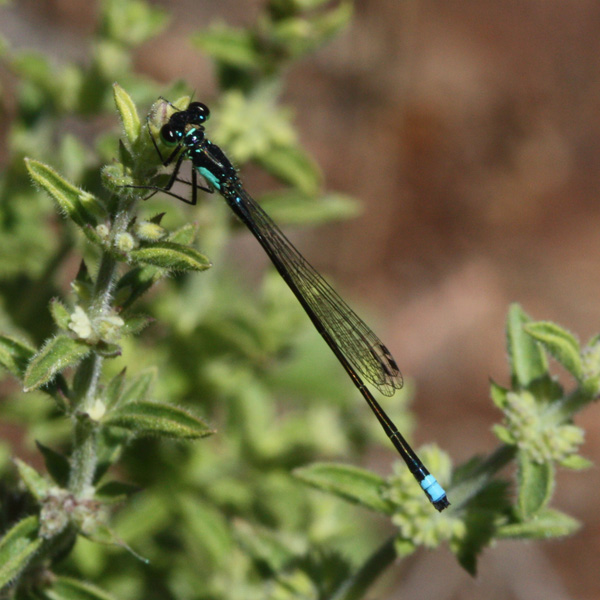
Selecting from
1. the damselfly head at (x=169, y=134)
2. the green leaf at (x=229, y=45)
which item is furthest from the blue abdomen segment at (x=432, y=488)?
the green leaf at (x=229, y=45)

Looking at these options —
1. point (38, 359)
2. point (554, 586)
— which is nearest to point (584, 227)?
point (554, 586)

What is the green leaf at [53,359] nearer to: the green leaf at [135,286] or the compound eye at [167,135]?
the green leaf at [135,286]

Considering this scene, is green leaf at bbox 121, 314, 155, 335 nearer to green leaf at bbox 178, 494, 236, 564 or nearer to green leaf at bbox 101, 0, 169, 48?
green leaf at bbox 178, 494, 236, 564

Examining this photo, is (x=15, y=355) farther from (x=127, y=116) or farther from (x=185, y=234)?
(x=127, y=116)

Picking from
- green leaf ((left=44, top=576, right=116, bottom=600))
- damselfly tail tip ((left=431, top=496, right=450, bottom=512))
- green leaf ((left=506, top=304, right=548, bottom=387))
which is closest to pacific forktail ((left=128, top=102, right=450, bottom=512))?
damselfly tail tip ((left=431, top=496, right=450, bottom=512))

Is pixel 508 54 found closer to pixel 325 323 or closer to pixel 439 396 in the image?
pixel 439 396

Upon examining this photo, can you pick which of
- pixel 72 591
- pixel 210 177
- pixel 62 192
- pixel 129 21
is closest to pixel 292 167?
pixel 210 177
